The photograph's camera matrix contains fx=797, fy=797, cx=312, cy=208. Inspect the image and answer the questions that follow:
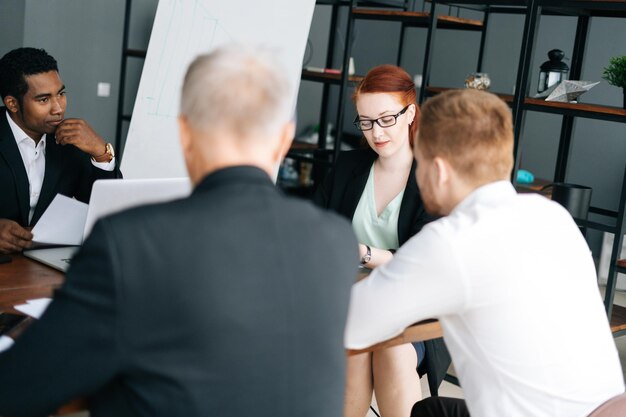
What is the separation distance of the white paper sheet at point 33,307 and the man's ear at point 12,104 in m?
1.00

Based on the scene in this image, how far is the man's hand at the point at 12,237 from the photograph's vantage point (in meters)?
2.05

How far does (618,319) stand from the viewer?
3.37 meters

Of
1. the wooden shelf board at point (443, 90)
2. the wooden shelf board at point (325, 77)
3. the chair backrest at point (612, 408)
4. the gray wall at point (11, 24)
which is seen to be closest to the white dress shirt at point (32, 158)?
the chair backrest at point (612, 408)

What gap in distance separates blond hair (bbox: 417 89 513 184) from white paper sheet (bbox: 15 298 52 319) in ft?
2.67

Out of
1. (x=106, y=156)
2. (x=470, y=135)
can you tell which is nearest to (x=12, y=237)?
(x=106, y=156)

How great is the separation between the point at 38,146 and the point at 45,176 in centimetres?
Answer: 11

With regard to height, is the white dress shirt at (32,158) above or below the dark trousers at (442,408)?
above

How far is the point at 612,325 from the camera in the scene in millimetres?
3266

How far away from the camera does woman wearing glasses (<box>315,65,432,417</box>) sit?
2.24m

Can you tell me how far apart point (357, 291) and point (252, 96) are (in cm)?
52

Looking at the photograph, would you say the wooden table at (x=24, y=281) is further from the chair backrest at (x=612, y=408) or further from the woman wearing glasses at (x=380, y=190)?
the chair backrest at (x=612, y=408)

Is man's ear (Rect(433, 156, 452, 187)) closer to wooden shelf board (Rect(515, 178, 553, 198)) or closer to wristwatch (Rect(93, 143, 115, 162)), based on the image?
wristwatch (Rect(93, 143, 115, 162))

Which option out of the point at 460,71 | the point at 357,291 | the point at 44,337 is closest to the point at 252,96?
the point at 44,337

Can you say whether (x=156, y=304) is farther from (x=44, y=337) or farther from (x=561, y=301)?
(x=561, y=301)
